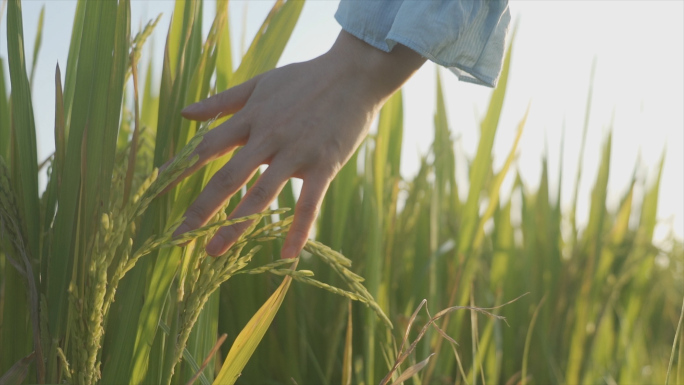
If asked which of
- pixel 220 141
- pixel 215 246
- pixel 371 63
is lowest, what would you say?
pixel 215 246

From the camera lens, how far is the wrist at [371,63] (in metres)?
0.90

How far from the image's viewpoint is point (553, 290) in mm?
1790

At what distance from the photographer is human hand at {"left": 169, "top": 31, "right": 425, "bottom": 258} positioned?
2.60 ft

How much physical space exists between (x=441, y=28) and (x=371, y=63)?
121 mm

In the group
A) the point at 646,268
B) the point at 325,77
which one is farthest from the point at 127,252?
the point at 646,268

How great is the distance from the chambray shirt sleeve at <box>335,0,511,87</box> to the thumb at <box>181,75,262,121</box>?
191mm

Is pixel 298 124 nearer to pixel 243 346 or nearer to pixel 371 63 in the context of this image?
pixel 371 63

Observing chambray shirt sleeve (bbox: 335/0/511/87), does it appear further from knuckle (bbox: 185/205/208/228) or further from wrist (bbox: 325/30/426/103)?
knuckle (bbox: 185/205/208/228)

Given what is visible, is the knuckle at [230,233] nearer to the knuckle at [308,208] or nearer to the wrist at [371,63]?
the knuckle at [308,208]

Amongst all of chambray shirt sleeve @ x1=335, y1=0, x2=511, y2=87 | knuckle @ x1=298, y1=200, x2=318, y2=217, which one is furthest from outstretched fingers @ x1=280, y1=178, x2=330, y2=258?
chambray shirt sleeve @ x1=335, y1=0, x2=511, y2=87

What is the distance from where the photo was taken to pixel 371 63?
906mm

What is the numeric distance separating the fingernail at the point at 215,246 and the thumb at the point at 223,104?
14 cm

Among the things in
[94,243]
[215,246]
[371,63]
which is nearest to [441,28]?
[371,63]

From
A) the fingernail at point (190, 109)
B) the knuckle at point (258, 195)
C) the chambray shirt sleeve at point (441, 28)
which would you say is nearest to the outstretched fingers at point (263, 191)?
the knuckle at point (258, 195)
